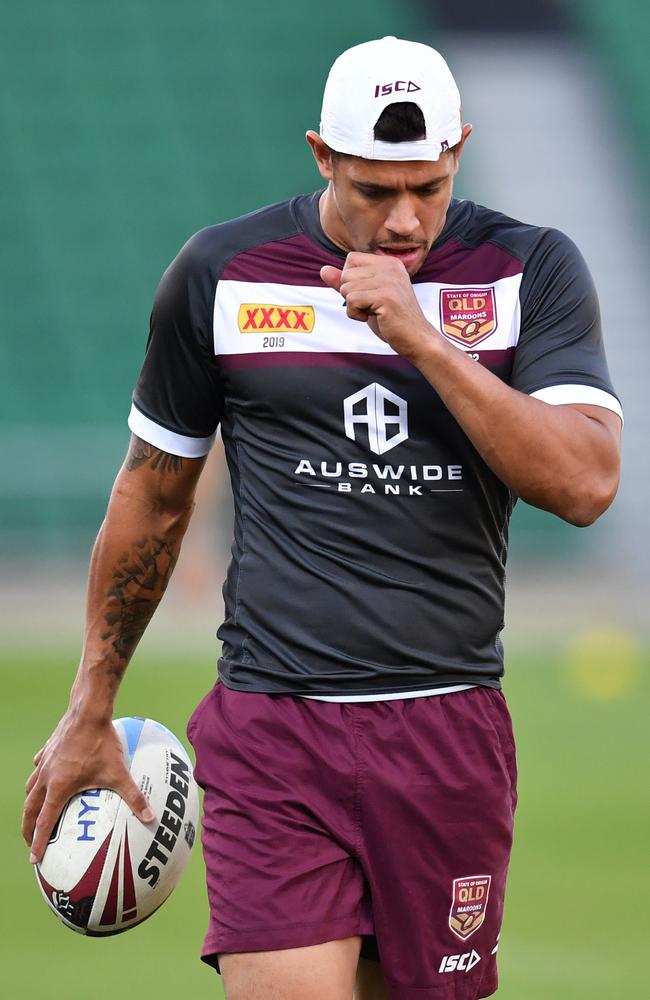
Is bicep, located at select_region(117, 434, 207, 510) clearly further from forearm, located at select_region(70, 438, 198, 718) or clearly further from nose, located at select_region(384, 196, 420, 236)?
nose, located at select_region(384, 196, 420, 236)

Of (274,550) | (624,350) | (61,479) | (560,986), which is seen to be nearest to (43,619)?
(61,479)

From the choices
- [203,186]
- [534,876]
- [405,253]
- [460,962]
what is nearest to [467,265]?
[405,253]

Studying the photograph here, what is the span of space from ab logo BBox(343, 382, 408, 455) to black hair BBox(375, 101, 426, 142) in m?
0.52

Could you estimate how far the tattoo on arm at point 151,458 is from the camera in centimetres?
394

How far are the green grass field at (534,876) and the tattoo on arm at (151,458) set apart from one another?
243 centimetres

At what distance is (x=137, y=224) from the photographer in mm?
20578

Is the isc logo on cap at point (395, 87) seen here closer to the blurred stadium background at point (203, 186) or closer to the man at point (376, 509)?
the man at point (376, 509)

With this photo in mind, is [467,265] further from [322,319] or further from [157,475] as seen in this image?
[157,475]

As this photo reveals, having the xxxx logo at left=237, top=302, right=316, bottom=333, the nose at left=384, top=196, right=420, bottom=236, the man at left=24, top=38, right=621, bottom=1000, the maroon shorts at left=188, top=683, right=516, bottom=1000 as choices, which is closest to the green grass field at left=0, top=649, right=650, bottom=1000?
the maroon shorts at left=188, top=683, right=516, bottom=1000

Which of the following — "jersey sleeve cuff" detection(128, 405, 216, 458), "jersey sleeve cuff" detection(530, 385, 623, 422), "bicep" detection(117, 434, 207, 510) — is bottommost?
"bicep" detection(117, 434, 207, 510)

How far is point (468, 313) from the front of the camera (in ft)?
12.1

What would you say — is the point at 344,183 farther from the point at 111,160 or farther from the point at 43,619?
the point at 111,160

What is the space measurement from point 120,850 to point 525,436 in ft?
4.50

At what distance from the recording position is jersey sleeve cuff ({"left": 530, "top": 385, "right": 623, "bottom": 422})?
3510 millimetres
